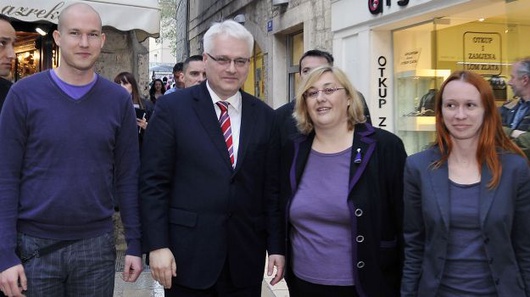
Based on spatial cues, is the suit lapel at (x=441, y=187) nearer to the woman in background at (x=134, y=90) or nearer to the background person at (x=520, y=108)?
the background person at (x=520, y=108)

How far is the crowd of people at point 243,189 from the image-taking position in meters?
2.33

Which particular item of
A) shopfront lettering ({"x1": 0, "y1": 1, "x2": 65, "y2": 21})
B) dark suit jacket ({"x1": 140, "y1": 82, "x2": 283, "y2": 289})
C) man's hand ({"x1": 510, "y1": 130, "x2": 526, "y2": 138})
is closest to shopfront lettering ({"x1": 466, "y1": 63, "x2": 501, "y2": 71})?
man's hand ({"x1": 510, "y1": 130, "x2": 526, "y2": 138})

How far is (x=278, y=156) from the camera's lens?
2.90 meters

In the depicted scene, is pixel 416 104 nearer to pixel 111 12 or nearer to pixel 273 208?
pixel 111 12

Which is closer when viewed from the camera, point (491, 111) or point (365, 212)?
point (491, 111)

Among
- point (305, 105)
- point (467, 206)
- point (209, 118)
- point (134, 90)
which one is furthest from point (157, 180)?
point (134, 90)

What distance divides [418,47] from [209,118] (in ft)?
21.3

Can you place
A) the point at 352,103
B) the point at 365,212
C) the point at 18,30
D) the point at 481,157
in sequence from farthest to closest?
the point at 18,30 → the point at 352,103 → the point at 365,212 → the point at 481,157

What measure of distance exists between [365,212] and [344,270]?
0.29 meters

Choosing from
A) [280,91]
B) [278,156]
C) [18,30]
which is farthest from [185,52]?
[278,156]

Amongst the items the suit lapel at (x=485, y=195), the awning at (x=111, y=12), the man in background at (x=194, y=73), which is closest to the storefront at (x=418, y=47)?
the man in background at (x=194, y=73)

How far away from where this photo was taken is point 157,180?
104 inches

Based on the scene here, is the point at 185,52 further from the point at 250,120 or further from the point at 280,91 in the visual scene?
the point at 250,120

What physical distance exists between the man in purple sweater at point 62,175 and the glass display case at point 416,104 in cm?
606
